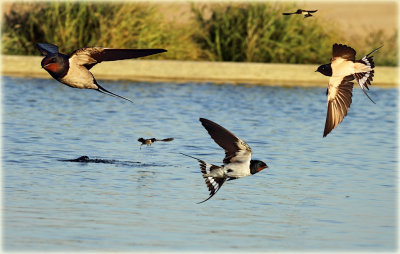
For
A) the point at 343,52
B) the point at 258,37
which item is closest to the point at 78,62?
the point at 343,52

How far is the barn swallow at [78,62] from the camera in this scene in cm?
988

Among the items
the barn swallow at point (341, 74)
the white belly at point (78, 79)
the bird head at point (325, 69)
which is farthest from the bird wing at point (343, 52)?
the white belly at point (78, 79)

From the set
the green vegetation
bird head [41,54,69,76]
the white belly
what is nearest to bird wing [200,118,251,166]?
the white belly

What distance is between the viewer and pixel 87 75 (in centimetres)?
998

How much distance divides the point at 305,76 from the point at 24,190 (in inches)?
599

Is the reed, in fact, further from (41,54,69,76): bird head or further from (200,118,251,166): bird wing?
(41,54,69,76): bird head

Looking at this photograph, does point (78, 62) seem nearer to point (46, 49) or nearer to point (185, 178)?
point (46, 49)

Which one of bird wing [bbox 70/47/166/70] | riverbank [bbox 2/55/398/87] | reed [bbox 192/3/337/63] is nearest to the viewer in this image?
bird wing [bbox 70/47/166/70]

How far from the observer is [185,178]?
11.9 m

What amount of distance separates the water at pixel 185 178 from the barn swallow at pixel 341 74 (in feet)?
3.13

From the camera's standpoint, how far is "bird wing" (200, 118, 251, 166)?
32.2 ft

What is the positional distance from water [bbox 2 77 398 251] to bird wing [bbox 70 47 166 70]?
4.47 ft

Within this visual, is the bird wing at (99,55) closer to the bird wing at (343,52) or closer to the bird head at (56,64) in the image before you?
the bird head at (56,64)

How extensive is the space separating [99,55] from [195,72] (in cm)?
1453
